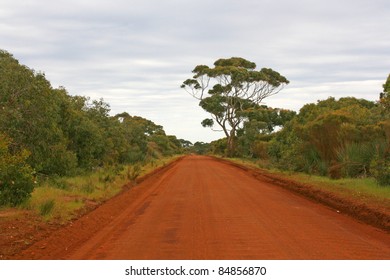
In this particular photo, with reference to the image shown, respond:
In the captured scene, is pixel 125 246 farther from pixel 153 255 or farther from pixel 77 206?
pixel 77 206

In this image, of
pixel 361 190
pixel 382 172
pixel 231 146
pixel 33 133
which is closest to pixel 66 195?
pixel 33 133

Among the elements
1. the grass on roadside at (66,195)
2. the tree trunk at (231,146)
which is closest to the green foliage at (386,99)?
the grass on roadside at (66,195)

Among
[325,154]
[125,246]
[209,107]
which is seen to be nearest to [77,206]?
[125,246]

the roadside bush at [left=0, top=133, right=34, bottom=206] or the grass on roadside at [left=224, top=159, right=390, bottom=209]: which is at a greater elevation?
the roadside bush at [left=0, top=133, right=34, bottom=206]

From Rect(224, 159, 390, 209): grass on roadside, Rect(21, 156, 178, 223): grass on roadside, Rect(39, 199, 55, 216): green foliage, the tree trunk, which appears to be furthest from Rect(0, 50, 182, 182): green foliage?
the tree trunk

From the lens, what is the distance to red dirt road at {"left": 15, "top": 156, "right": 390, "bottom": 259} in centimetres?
831

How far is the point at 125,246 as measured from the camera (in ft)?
29.6

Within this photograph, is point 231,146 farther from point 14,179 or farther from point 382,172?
point 14,179

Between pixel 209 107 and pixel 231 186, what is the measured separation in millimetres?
47455

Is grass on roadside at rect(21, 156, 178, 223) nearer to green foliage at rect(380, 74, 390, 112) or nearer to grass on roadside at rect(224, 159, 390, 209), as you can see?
grass on roadside at rect(224, 159, 390, 209)

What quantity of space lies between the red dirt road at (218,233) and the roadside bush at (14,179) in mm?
2169

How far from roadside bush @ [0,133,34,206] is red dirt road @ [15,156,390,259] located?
2.17 metres

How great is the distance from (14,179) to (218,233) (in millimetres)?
6694

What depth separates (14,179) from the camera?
13461 mm
